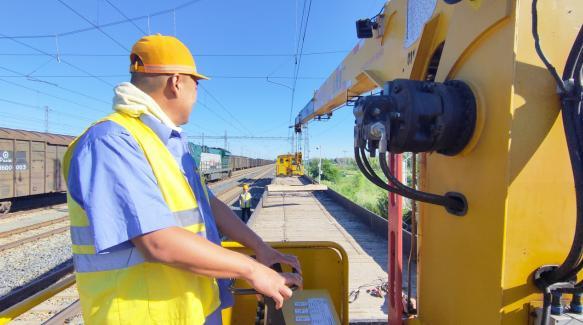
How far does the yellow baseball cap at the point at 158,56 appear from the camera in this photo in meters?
1.40

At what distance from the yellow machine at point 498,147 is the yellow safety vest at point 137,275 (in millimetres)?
804

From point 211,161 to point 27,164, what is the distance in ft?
62.1

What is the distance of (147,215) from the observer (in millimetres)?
1195

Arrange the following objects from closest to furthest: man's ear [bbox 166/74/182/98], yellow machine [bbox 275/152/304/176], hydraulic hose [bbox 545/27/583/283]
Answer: hydraulic hose [bbox 545/27/583/283] → man's ear [bbox 166/74/182/98] → yellow machine [bbox 275/152/304/176]

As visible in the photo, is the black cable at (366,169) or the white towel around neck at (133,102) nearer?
the white towel around neck at (133,102)

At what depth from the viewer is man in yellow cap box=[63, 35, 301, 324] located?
1.20 meters

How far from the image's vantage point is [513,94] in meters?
1.04

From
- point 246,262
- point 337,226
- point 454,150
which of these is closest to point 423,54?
point 454,150

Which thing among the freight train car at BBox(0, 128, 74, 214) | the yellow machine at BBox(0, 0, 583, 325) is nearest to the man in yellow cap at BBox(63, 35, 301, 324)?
the yellow machine at BBox(0, 0, 583, 325)

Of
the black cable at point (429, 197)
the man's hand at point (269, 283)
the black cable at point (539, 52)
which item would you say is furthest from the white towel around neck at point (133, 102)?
the black cable at point (539, 52)

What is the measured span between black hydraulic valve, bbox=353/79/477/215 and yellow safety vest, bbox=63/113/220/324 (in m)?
0.82

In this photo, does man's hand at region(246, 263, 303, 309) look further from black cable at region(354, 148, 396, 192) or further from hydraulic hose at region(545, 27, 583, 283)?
hydraulic hose at region(545, 27, 583, 283)

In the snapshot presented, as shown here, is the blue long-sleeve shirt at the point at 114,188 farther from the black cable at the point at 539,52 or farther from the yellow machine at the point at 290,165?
the yellow machine at the point at 290,165

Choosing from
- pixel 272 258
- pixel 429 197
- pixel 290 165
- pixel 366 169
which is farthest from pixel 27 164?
pixel 290 165
